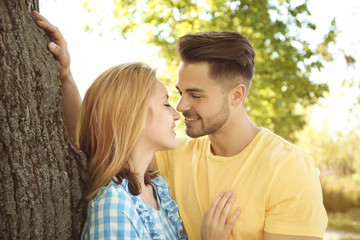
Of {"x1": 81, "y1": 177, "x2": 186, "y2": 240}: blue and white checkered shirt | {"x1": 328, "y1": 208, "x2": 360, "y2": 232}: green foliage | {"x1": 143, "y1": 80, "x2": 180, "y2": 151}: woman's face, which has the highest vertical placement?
{"x1": 143, "y1": 80, "x2": 180, "y2": 151}: woman's face

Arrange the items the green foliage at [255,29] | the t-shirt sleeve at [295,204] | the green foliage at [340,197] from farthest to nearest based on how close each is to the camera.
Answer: the green foliage at [340,197]
the green foliage at [255,29]
the t-shirt sleeve at [295,204]

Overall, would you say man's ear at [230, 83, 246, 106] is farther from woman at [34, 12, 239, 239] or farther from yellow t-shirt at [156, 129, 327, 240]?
woman at [34, 12, 239, 239]

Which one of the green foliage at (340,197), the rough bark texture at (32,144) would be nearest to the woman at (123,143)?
the rough bark texture at (32,144)

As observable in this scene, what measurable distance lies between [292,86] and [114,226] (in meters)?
7.42

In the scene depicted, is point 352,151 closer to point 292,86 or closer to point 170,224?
point 292,86

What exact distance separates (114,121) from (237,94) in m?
1.28

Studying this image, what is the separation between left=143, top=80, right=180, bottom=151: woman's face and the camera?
8.07 feet

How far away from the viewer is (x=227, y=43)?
3291 millimetres

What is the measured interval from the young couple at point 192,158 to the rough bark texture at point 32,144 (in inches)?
4.1

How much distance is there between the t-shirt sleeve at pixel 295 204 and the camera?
8.50ft

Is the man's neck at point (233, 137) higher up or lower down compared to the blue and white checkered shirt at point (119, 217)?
higher up

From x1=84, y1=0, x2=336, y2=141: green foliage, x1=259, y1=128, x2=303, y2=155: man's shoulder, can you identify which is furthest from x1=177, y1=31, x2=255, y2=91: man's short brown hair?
x1=84, y1=0, x2=336, y2=141: green foliage

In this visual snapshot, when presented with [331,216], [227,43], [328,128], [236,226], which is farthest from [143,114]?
[328,128]

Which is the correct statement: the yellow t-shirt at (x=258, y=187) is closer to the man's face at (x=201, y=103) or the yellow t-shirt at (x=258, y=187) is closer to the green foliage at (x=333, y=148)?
the man's face at (x=201, y=103)
